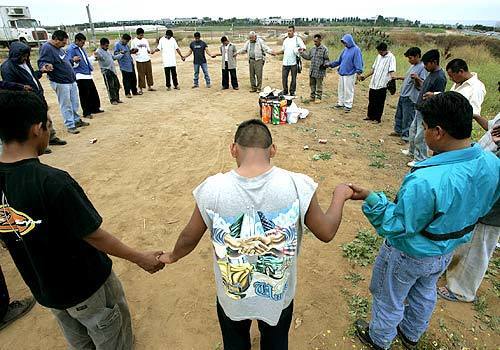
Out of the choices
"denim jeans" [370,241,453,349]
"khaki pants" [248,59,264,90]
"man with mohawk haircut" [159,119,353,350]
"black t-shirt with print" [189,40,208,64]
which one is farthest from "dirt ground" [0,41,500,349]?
"black t-shirt with print" [189,40,208,64]

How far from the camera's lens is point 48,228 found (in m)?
1.51

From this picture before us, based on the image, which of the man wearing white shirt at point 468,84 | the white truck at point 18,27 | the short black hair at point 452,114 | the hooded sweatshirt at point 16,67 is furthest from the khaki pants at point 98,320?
the white truck at point 18,27

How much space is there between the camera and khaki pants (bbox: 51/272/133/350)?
182cm

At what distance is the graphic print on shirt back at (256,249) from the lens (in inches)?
52.9

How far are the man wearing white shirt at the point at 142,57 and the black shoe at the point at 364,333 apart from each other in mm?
9549

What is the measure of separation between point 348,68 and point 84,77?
650 centimetres

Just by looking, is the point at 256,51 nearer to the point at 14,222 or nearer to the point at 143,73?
the point at 143,73

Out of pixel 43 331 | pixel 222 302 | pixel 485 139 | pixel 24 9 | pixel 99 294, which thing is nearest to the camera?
pixel 222 302

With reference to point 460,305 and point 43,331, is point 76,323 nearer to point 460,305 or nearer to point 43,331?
point 43,331

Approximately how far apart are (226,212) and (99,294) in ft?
3.58

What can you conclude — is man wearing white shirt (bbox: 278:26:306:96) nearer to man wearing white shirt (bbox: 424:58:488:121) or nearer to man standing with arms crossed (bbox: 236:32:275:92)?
man standing with arms crossed (bbox: 236:32:275:92)

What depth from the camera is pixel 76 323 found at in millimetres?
1948

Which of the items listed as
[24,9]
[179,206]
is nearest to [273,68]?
[179,206]

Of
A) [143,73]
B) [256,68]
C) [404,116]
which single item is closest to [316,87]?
[256,68]
